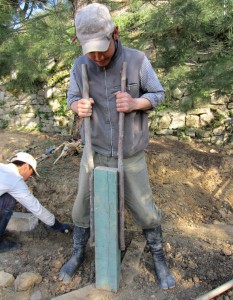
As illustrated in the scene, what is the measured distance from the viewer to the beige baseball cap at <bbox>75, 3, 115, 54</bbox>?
1777mm

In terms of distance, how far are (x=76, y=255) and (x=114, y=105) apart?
1295 millimetres

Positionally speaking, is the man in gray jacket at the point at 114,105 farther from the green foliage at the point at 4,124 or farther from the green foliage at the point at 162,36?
the green foliage at the point at 4,124

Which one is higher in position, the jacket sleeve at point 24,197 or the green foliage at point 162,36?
the green foliage at point 162,36

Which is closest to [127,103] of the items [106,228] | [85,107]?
[85,107]

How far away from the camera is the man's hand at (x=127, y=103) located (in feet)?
6.34

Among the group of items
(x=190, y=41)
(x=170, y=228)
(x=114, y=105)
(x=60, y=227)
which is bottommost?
(x=170, y=228)

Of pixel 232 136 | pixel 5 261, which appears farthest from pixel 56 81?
pixel 5 261

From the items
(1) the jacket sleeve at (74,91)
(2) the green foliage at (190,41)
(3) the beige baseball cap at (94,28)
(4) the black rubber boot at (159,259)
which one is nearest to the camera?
(3) the beige baseball cap at (94,28)

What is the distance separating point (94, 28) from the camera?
5.87 feet

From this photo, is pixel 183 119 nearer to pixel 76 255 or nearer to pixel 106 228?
pixel 76 255

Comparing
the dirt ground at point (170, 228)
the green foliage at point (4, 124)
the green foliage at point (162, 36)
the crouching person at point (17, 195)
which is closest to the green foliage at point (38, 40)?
the green foliage at point (162, 36)

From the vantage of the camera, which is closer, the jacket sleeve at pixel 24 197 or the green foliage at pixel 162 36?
the jacket sleeve at pixel 24 197

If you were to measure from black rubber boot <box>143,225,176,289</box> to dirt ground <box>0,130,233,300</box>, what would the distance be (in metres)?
0.06

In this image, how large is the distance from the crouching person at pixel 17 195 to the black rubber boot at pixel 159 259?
1.04 meters
